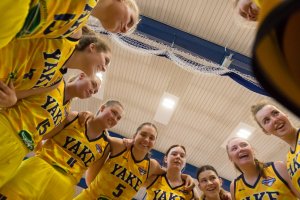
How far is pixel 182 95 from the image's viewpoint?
7.31 meters

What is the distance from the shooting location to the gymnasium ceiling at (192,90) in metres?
5.55

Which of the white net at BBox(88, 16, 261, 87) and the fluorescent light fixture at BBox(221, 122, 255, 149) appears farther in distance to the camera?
the fluorescent light fixture at BBox(221, 122, 255, 149)

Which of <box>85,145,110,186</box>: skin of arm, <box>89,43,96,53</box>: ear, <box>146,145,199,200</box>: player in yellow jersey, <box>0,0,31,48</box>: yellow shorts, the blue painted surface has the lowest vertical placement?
<box>0,0,31,48</box>: yellow shorts

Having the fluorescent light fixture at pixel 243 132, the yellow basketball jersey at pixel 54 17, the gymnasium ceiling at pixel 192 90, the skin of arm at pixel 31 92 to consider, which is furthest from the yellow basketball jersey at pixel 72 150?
the fluorescent light fixture at pixel 243 132

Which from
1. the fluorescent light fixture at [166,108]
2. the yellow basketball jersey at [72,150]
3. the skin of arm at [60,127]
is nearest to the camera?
the yellow basketball jersey at [72,150]

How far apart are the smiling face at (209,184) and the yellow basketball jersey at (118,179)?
68 cm

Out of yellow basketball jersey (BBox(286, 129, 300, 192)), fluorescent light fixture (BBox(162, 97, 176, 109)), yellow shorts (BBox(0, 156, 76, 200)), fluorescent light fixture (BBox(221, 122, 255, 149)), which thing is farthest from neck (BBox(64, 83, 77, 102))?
fluorescent light fixture (BBox(221, 122, 255, 149))

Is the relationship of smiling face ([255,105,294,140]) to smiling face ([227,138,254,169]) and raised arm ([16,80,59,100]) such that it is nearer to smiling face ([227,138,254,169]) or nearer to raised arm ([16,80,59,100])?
smiling face ([227,138,254,169])

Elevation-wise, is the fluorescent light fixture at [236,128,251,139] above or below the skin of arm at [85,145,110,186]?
above

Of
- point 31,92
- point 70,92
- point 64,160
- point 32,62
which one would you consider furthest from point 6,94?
point 64,160

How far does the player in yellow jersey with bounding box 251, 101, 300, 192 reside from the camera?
2.50m

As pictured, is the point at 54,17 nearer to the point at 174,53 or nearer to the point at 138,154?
the point at 138,154

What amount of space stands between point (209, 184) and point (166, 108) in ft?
15.0

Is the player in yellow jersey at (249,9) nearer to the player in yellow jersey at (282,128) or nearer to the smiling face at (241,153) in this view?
the player in yellow jersey at (282,128)
